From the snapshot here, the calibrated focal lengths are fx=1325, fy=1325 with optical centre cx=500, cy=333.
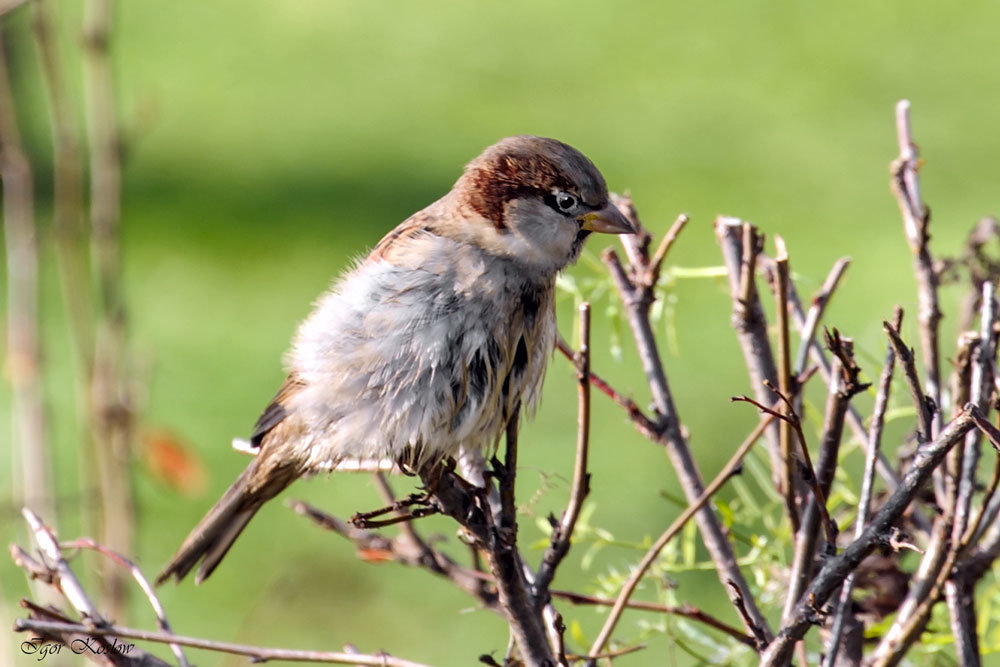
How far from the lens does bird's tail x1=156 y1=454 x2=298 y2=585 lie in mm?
2268

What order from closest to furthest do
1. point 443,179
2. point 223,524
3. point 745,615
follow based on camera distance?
point 745,615 → point 223,524 → point 443,179

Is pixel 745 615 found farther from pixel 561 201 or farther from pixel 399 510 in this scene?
pixel 561 201

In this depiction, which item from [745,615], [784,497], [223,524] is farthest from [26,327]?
[745,615]

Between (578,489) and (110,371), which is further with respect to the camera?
(110,371)

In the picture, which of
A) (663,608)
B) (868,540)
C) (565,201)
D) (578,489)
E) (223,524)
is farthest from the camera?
(223,524)

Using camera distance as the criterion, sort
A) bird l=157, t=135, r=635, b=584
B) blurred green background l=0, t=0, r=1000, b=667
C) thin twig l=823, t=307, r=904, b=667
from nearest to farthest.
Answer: thin twig l=823, t=307, r=904, b=667 < bird l=157, t=135, r=635, b=584 < blurred green background l=0, t=0, r=1000, b=667

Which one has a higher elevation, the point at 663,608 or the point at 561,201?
the point at 561,201

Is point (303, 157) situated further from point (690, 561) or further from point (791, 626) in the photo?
point (791, 626)

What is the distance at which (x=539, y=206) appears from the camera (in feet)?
6.83

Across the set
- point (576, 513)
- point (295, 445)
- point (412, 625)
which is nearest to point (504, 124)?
point (412, 625)

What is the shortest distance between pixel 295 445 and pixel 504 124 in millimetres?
4613

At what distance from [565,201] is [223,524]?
0.83m

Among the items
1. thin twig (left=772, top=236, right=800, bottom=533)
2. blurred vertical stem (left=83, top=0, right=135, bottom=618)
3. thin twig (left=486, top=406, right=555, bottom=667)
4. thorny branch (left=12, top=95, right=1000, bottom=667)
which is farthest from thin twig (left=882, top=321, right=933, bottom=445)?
blurred vertical stem (left=83, top=0, right=135, bottom=618)

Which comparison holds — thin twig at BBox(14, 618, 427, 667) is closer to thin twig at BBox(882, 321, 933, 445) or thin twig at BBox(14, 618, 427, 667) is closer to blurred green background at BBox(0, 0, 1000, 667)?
thin twig at BBox(882, 321, 933, 445)
